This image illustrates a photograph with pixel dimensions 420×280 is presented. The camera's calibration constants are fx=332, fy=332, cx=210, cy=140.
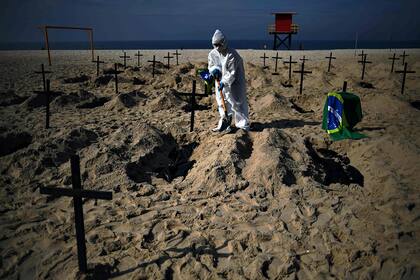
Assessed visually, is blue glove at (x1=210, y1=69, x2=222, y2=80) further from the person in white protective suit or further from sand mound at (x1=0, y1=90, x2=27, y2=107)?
sand mound at (x1=0, y1=90, x2=27, y2=107)

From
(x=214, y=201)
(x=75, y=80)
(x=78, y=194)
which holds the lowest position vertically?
(x=214, y=201)

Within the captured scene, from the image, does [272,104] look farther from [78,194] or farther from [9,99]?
[9,99]

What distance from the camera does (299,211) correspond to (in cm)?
462

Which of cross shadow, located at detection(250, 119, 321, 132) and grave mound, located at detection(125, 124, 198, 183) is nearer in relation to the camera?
grave mound, located at detection(125, 124, 198, 183)

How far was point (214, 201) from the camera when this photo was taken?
4.89 metres

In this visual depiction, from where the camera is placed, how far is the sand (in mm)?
3617

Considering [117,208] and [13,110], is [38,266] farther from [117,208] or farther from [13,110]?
[13,110]

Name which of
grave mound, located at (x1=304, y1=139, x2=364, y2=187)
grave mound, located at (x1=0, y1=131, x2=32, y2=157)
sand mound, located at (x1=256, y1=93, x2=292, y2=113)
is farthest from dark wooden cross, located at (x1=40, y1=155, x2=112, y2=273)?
sand mound, located at (x1=256, y1=93, x2=292, y2=113)

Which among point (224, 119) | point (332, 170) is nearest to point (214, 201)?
point (332, 170)

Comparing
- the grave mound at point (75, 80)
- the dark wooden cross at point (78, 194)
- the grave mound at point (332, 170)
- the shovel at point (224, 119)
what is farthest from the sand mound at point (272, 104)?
the grave mound at point (75, 80)

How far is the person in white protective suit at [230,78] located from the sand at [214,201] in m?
0.52

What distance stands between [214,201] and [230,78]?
9.57 ft

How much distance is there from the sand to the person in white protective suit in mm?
522

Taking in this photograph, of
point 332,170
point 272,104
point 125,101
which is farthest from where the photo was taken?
point 125,101
